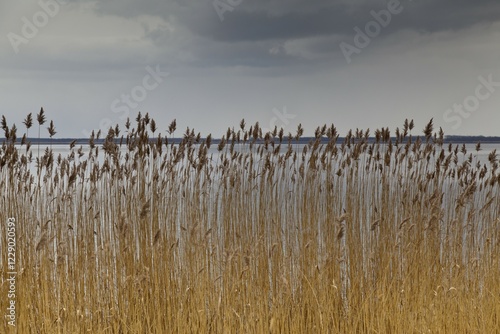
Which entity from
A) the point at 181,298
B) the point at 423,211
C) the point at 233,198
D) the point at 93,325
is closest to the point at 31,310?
the point at 93,325

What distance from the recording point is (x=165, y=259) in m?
3.84

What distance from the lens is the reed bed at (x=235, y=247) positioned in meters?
3.73

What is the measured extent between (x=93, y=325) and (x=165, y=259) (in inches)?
28.0

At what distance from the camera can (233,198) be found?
4.46 metres

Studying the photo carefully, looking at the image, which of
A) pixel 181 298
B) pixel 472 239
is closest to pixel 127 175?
pixel 181 298

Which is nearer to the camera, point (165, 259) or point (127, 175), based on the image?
point (165, 259)

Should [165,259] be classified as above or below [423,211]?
below

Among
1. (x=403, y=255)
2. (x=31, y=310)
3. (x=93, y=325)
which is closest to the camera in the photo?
(x=31, y=310)

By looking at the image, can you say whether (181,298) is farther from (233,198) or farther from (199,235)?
(233,198)

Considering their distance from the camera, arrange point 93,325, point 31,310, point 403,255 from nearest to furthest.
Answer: point 31,310
point 93,325
point 403,255

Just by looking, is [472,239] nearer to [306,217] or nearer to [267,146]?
[306,217]

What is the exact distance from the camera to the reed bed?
3.73 m

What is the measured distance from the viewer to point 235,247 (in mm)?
4152

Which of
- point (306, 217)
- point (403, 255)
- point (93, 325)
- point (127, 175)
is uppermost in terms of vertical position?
point (127, 175)
